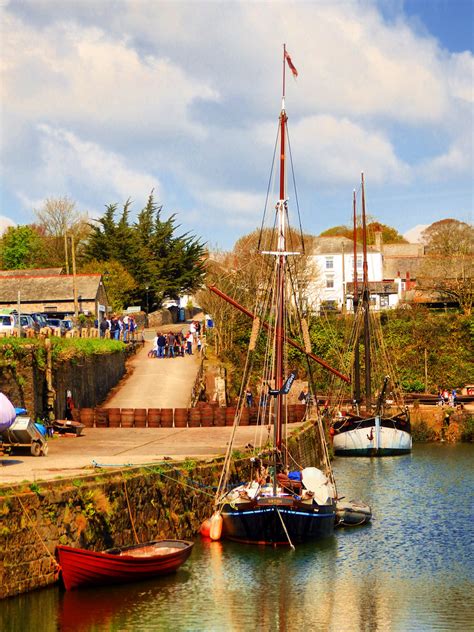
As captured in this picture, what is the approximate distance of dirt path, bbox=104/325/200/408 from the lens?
49.7m

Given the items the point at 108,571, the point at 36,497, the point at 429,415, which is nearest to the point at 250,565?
the point at 108,571

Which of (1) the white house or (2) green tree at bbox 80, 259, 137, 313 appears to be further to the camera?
(1) the white house

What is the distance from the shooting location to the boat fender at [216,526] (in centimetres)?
2928

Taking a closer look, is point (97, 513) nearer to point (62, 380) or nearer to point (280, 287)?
point (280, 287)

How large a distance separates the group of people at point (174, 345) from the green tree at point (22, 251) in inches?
1583

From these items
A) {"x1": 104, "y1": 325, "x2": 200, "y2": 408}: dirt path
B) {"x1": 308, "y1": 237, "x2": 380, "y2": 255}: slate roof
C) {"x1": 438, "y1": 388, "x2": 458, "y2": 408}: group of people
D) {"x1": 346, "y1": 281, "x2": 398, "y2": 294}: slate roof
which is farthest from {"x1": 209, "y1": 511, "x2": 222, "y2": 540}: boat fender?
{"x1": 308, "y1": 237, "x2": 380, "y2": 255}: slate roof

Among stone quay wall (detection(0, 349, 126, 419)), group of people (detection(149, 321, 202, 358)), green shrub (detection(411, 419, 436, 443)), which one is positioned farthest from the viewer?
green shrub (detection(411, 419, 436, 443))

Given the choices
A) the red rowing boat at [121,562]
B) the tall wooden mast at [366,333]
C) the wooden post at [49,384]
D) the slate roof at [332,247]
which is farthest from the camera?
the slate roof at [332,247]

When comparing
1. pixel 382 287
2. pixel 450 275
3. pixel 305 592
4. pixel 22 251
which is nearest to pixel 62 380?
pixel 305 592

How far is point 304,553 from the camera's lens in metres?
28.7

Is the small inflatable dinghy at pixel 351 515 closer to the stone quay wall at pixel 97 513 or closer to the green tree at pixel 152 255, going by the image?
the stone quay wall at pixel 97 513

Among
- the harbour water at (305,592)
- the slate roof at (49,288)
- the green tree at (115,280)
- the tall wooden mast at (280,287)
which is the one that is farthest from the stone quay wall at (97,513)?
the green tree at (115,280)

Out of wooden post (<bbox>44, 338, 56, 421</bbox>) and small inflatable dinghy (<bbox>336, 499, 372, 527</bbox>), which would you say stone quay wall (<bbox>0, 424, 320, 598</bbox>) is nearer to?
small inflatable dinghy (<bbox>336, 499, 372, 527</bbox>)

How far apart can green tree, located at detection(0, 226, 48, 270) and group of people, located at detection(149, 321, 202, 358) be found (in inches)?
1583
